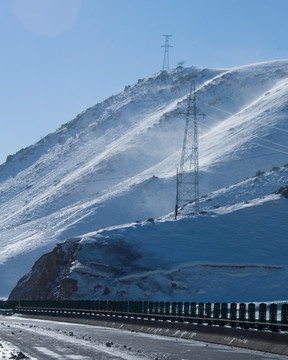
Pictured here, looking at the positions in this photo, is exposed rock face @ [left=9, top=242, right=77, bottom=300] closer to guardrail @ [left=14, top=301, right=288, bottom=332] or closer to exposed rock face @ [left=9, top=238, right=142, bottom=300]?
exposed rock face @ [left=9, top=238, right=142, bottom=300]

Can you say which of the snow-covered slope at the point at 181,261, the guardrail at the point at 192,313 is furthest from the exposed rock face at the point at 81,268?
the guardrail at the point at 192,313

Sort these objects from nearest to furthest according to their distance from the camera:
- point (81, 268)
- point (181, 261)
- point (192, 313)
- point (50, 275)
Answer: point (192, 313), point (181, 261), point (81, 268), point (50, 275)

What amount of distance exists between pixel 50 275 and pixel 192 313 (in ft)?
260

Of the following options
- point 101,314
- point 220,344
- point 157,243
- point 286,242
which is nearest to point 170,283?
point 157,243

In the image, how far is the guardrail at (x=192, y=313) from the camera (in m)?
31.0

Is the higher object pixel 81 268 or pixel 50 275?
pixel 81 268

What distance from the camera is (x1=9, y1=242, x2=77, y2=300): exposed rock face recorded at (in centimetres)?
11723

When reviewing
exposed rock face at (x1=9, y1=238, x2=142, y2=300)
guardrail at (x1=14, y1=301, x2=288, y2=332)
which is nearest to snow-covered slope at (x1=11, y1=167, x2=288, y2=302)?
exposed rock face at (x1=9, y1=238, x2=142, y2=300)

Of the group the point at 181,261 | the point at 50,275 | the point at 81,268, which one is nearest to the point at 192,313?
the point at 181,261

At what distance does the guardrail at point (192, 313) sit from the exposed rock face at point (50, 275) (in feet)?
81.1

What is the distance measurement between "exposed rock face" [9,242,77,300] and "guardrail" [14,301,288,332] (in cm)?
2471

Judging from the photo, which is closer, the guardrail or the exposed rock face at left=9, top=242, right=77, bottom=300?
the guardrail

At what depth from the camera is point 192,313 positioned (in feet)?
143

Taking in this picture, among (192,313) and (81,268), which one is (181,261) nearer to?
(81,268)
